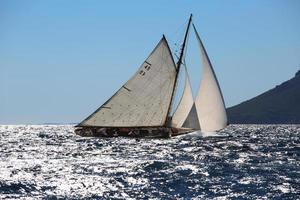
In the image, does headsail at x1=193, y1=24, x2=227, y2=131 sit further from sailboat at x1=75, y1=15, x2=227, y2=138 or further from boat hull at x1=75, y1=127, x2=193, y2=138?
boat hull at x1=75, y1=127, x2=193, y2=138

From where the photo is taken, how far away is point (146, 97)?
3413 inches

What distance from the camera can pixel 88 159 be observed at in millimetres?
60938

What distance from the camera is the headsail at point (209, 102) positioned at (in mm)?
80562

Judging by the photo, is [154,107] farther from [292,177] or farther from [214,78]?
[292,177]

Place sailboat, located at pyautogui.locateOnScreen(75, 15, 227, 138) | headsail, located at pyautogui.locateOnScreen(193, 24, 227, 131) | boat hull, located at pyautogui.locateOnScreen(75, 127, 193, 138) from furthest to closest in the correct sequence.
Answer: boat hull, located at pyautogui.locateOnScreen(75, 127, 193, 138) < sailboat, located at pyautogui.locateOnScreen(75, 15, 227, 138) < headsail, located at pyautogui.locateOnScreen(193, 24, 227, 131)

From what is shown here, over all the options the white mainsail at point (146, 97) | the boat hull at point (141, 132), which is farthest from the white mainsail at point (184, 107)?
→ the white mainsail at point (146, 97)

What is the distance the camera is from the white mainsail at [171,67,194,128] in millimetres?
87312

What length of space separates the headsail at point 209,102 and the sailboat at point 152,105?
96cm

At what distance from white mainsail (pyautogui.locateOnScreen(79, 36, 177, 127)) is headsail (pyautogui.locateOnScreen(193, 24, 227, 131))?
7310 millimetres

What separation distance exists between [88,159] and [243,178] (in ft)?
76.9

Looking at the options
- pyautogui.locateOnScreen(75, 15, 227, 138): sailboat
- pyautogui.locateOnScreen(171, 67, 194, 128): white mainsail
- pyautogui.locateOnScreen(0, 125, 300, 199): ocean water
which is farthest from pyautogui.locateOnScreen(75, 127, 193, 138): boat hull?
pyautogui.locateOnScreen(0, 125, 300, 199): ocean water

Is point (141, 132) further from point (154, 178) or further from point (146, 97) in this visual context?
point (154, 178)

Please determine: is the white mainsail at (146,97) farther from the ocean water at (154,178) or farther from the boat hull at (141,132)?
the ocean water at (154,178)

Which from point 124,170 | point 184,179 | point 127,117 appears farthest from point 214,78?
point 184,179
